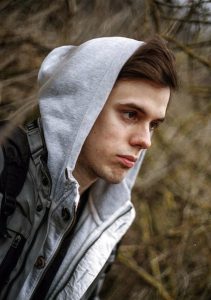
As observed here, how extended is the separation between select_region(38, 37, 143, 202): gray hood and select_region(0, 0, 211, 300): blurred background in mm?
1267

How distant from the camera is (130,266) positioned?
2730mm

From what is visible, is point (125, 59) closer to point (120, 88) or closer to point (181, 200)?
point (120, 88)

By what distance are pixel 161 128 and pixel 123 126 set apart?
1483 mm

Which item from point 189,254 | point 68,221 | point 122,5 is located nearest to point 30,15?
point 122,5

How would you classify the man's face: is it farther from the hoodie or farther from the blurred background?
the blurred background

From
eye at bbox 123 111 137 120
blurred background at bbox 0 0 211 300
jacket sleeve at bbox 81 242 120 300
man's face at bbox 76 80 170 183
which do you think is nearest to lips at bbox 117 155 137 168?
man's face at bbox 76 80 170 183

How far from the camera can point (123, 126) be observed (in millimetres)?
1532

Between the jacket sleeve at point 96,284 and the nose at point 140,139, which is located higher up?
the nose at point 140,139

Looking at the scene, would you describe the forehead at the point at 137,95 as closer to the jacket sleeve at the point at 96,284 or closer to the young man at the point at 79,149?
the young man at the point at 79,149

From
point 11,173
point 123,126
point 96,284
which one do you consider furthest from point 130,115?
point 96,284

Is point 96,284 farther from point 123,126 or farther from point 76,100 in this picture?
point 76,100

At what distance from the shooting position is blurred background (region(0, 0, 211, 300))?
9.09 feet

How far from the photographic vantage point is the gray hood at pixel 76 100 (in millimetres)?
1414

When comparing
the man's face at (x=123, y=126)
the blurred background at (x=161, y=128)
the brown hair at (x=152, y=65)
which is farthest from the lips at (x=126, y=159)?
the blurred background at (x=161, y=128)
